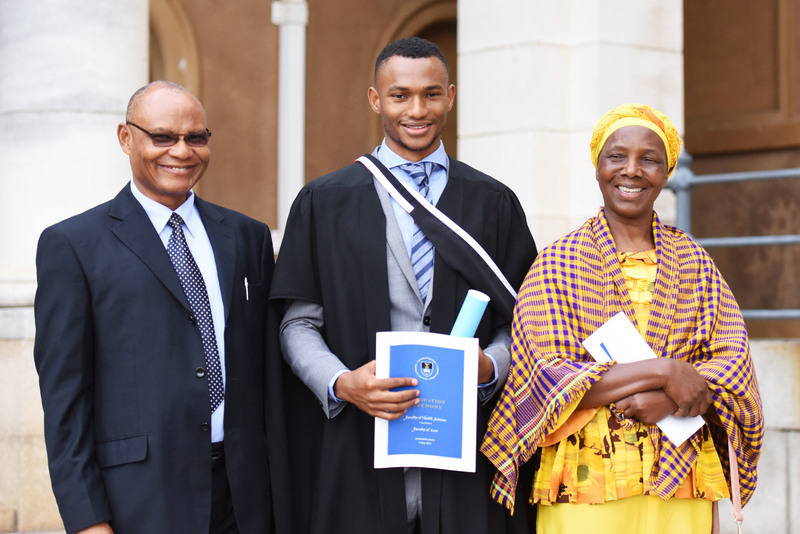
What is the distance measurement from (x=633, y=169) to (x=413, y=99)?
718 mm

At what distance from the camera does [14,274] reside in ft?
17.7

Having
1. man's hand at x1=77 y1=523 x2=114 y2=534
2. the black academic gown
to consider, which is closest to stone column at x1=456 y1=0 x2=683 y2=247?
the black academic gown

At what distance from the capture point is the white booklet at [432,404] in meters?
2.95

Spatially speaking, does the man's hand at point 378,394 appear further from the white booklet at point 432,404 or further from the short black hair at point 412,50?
the short black hair at point 412,50

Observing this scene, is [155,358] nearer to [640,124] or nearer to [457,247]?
[457,247]

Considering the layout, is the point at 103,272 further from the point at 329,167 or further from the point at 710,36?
the point at 710,36

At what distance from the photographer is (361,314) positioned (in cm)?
325

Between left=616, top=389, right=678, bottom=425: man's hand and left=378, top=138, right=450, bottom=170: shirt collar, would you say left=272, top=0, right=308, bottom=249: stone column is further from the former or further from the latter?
left=616, top=389, right=678, bottom=425: man's hand

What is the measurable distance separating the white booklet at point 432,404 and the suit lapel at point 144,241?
638 millimetres

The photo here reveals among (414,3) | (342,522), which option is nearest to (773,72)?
(414,3)

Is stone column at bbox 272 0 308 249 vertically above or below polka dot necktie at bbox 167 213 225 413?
above

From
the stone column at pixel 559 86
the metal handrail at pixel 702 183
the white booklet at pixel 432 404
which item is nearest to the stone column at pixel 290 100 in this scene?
the stone column at pixel 559 86

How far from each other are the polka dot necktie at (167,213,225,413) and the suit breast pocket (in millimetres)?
240

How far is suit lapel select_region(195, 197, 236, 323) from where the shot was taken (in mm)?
3178
